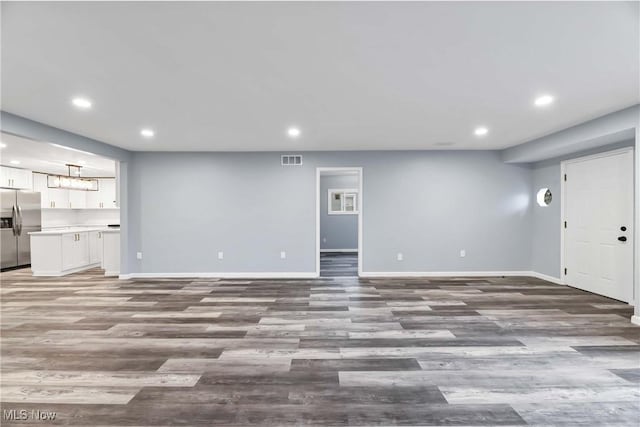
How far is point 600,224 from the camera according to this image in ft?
15.5

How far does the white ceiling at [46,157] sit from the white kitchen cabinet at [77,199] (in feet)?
2.31

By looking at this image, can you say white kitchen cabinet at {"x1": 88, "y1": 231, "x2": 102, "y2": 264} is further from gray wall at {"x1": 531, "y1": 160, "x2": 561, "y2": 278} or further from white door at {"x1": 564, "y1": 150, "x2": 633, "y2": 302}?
white door at {"x1": 564, "y1": 150, "x2": 633, "y2": 302}

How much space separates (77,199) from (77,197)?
0.19 feet

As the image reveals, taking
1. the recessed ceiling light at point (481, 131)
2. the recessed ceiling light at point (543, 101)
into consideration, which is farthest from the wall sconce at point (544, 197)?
the recessed ceiling light at point (543, 101)

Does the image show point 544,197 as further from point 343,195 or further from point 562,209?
point 343,195

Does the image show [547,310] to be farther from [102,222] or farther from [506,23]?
[102,222]

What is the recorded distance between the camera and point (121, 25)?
191cm

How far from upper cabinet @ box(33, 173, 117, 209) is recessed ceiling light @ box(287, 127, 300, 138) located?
6086 mm

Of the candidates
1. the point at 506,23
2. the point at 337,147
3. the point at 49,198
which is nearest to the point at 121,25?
the point at 506,23

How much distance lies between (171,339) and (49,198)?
7.71m

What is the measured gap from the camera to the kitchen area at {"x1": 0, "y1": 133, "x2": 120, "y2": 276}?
20.4ft

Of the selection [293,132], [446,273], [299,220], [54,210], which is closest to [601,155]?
[446,273]

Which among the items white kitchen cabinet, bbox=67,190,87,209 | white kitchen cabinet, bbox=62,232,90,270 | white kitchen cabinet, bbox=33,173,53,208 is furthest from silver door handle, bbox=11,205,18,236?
white kitchen cabinet, bbox=62,232,90,270

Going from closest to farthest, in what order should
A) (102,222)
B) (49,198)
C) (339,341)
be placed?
(339,341), (49,198), (102,222)
